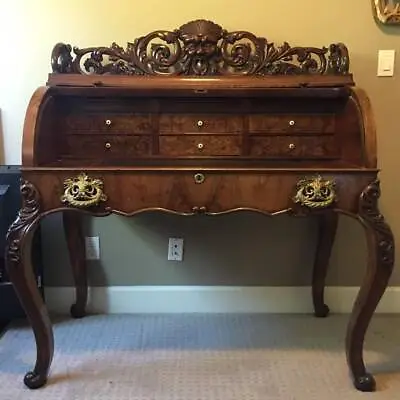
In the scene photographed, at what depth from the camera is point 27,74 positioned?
2162mm

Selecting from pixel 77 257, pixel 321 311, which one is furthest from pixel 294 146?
pixel 77 257

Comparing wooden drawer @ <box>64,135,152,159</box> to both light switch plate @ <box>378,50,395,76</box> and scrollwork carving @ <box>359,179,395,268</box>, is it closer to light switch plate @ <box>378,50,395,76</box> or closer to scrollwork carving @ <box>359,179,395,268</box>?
scrollwork carving @ <box>359,179,395,268</box>

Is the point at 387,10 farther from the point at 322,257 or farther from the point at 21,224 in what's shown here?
the point at 21,224

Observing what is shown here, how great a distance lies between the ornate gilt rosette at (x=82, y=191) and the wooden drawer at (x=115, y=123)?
471 millimetres

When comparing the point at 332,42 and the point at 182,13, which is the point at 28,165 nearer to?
the point at 182,13

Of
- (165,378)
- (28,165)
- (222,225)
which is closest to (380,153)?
(222,225)

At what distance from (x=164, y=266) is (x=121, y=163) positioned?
649 millimetres

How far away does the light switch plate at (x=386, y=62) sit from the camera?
2.15 m

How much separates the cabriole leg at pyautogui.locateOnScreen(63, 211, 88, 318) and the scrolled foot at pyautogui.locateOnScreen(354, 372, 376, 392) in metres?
1.16

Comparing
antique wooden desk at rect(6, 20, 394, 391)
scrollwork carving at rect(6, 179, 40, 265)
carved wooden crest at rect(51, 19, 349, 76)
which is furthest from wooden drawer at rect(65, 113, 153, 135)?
scrollwork carving at rect(6, 179, 40, 265)

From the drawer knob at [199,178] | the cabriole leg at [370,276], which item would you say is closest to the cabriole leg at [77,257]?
the drawer knob at [199,178]

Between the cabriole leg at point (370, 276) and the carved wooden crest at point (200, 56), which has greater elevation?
the carved wooden crest at point (200, 56)

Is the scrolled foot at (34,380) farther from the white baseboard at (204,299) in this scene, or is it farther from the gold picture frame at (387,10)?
the gold picture frame at (387,10)

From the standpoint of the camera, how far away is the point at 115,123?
6.66ft
